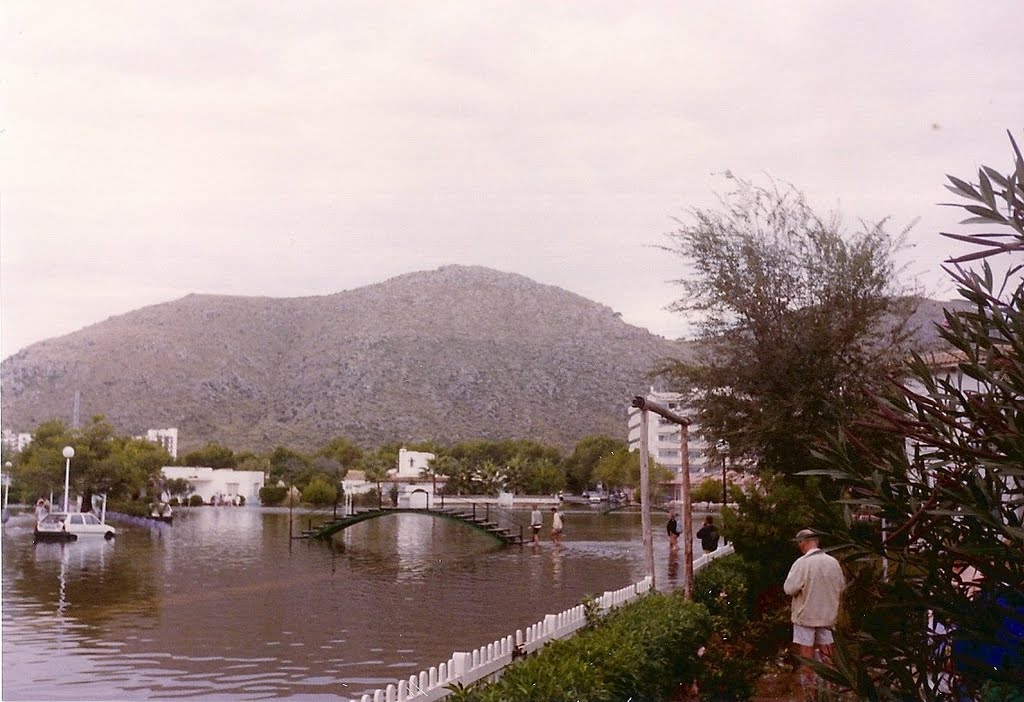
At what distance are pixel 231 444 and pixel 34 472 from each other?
64497mm

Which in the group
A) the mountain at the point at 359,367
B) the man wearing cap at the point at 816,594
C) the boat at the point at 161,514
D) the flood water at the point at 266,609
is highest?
the mountain at the point at 359,367

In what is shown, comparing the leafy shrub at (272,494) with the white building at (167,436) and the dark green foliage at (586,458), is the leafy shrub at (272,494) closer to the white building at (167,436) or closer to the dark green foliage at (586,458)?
the white building at (167,436)

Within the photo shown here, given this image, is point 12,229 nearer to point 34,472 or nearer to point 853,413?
point 853,413

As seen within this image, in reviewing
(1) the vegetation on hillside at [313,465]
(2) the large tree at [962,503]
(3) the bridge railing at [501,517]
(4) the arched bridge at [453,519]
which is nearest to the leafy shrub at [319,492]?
(1) the vegetation on hillside at [313,465]

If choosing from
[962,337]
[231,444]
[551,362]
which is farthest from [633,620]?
[231,444]

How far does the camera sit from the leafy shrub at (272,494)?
102812 mm

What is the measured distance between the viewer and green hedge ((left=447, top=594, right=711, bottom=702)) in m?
5.45

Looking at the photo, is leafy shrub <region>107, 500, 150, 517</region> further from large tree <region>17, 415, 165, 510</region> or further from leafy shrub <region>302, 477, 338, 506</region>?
leafy shrub <region>302, 477, 338, 506</region>

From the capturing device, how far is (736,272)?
1852cm

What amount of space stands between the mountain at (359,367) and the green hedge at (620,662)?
3324 inches

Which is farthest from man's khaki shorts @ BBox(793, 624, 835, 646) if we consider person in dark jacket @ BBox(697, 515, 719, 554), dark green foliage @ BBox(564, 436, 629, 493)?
dark green foliage @ BBox(564, 436, 629, 493)

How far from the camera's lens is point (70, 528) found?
42.8 m

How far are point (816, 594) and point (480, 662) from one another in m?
2.96

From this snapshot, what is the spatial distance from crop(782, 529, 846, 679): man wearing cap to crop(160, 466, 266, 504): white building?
333ft
